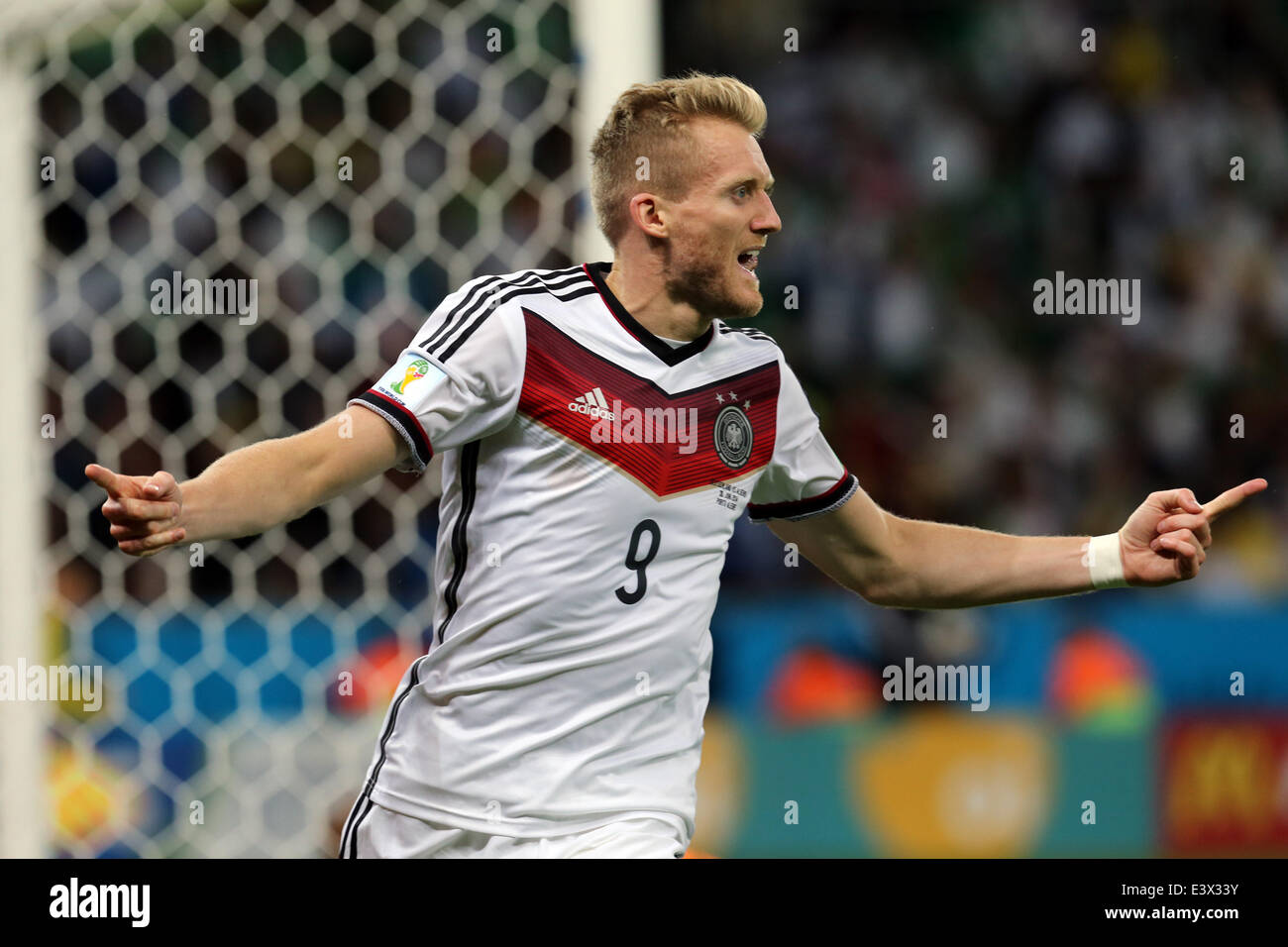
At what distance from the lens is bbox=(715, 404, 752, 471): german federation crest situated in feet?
9.19

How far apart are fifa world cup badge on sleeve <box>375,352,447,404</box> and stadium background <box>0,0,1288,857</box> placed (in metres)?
1.28

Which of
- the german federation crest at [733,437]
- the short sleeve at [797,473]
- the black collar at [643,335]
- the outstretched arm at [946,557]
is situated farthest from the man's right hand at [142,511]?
the outstretched arm at [946,557]

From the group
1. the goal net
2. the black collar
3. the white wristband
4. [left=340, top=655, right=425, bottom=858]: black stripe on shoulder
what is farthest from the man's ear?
the white wristband

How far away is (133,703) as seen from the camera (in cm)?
443

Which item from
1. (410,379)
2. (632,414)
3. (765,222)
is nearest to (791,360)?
(765,222)

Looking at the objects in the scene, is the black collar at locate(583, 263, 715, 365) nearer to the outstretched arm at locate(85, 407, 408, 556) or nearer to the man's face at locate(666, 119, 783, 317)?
the man's face at locate(666, 119, 783, 317)

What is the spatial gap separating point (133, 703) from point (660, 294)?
2.35 meters

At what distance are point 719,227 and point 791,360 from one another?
432 centimetres

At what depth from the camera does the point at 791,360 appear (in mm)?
7094

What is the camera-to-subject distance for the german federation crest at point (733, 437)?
2801 millimetres

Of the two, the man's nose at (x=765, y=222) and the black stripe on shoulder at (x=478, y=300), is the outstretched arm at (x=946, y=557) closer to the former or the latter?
the man's nose at (x=765, y=222)

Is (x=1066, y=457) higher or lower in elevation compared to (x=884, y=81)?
lower
